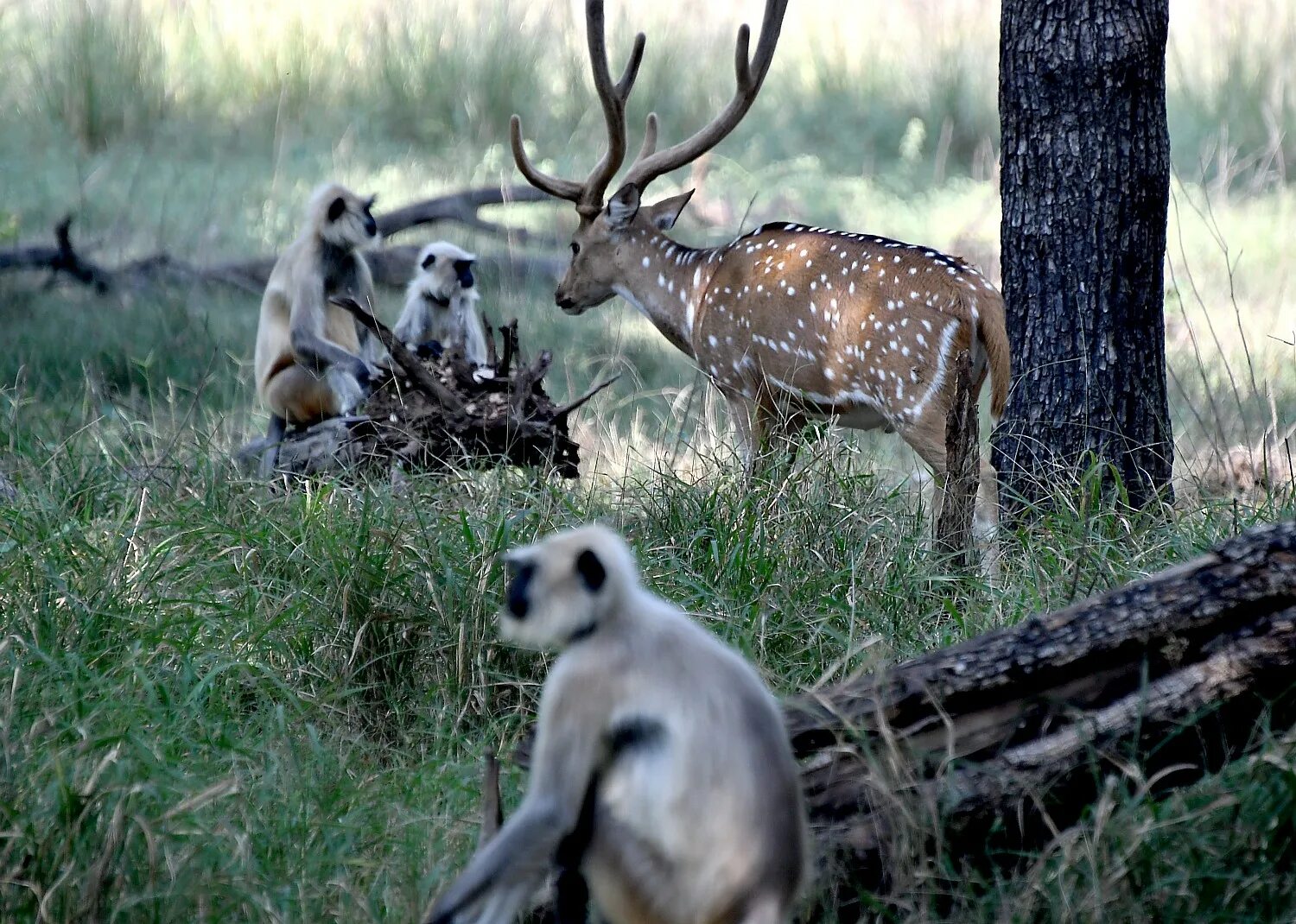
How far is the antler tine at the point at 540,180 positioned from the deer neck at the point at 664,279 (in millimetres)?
375

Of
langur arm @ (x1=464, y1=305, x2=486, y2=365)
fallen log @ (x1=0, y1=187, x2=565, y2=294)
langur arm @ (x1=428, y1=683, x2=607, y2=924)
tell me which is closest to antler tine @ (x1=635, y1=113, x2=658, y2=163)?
langur arm @ (x1=464, y1=305, x2=486, y2=365)

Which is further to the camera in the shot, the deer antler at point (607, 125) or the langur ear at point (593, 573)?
the deer antler at point (607, 125)

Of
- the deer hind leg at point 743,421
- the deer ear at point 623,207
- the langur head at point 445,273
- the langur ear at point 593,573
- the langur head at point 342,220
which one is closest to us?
the langur ear at point 593,573

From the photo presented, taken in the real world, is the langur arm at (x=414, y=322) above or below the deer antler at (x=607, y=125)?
below

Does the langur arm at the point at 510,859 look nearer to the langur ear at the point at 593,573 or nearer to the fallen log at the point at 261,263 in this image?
the langur ear at the point at 593,573

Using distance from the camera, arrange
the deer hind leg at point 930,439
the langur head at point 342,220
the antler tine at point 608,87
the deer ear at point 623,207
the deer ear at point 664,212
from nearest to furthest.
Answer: the deer hind leg at point 930,439
the antler tine at point 608,87
the langur head at point 342,220
the deer ear at point 623,207
the deer ear at point 664,212

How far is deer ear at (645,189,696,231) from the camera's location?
7.93 m

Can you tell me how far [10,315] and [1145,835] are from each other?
362 inches

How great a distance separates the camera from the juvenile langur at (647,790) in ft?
8.98

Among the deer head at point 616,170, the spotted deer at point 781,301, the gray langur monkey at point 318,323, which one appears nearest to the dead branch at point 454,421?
the gray langur monkey at point 318,323

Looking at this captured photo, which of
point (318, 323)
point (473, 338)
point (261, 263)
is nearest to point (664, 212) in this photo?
point (473, 338)

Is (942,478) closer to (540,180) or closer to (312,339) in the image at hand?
(540,180)

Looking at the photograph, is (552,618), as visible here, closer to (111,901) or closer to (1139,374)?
(111,901)

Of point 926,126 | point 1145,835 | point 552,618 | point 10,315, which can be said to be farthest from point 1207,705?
point 926,126
